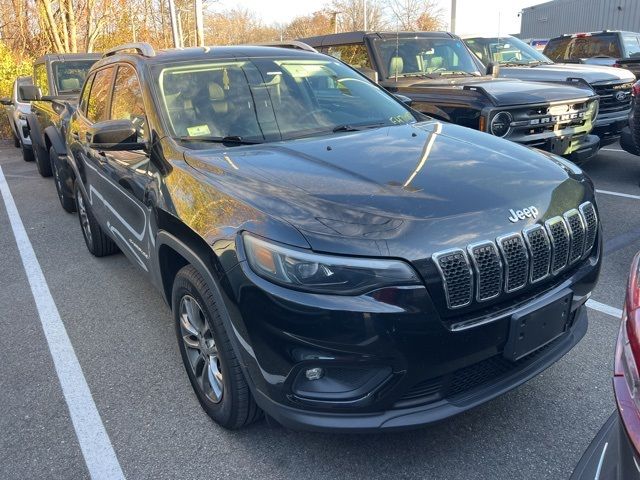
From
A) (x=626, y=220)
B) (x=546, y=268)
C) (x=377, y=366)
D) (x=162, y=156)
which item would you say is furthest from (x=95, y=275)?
(x=626, y=220)

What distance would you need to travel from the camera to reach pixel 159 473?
2434 mm

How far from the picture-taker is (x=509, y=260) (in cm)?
213

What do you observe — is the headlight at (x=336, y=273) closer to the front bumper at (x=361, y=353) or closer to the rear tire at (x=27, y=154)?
the front bumper at (x=361, y=353)

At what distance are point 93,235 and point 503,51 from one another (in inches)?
304

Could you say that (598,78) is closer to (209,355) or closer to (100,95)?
(100,95)

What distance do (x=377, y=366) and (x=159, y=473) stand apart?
45.9 inches

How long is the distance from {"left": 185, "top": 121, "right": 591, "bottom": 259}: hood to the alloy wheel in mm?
642

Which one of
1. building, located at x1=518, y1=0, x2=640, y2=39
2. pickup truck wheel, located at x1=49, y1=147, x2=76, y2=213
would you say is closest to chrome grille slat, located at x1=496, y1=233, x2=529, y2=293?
pickup truck wheel, located at x1=49, y1=147, x2=76, y2=213

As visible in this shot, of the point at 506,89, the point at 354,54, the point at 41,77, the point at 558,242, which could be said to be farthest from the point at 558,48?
the point at 558,242

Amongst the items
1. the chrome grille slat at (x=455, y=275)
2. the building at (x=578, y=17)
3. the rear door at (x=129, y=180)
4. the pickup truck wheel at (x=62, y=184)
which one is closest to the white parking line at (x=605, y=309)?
the chrome grille slat at (x=455, y=275)

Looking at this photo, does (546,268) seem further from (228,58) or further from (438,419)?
(228,58)

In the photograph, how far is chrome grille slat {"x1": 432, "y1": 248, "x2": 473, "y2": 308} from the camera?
2.01 meters

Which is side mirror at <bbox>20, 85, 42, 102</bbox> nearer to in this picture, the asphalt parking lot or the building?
the asphalt parking lot

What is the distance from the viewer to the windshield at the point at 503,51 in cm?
944
